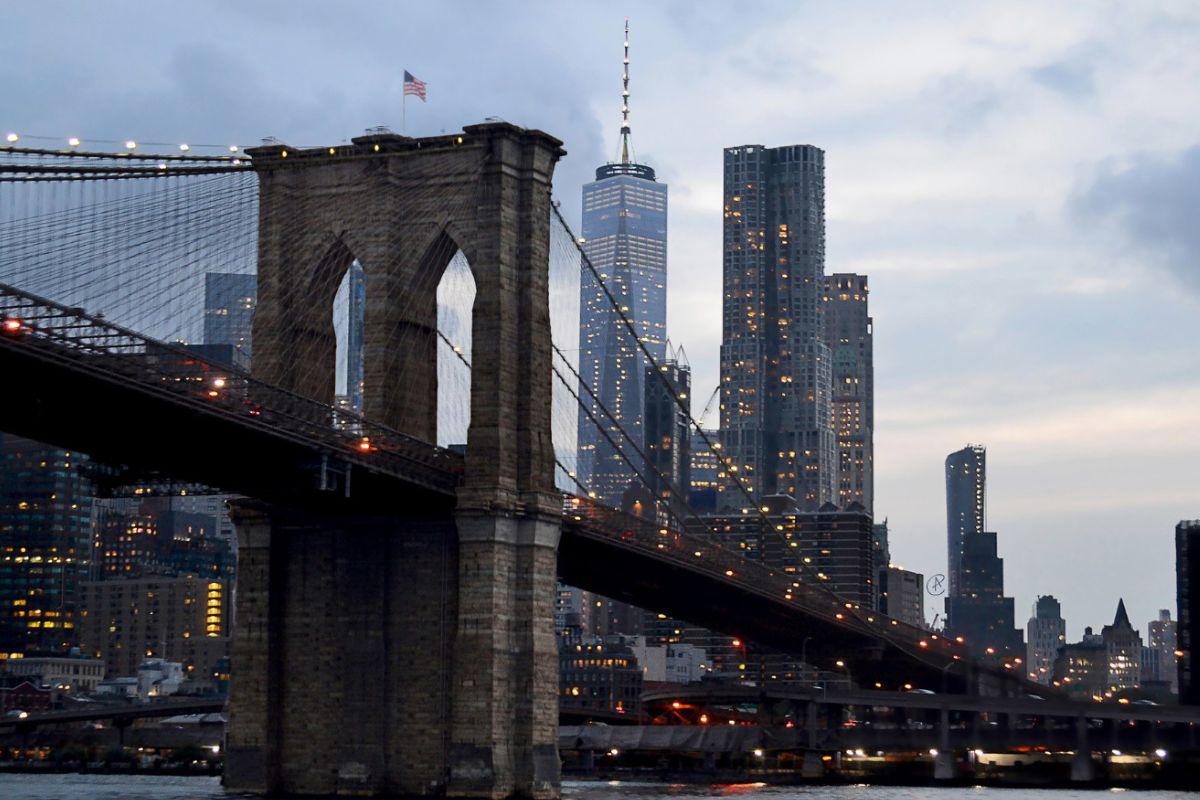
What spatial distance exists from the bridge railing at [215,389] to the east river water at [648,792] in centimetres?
1617

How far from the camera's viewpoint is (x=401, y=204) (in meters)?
77.3

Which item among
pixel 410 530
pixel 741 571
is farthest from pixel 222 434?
pixel 741 571

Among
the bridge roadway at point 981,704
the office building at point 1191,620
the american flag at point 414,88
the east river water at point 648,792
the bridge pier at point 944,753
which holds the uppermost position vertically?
the american flag at point 414,88

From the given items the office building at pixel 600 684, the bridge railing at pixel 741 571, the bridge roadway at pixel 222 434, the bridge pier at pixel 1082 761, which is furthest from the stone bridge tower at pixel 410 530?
the office building at pixel 600 684

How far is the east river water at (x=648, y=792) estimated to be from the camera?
296 feet

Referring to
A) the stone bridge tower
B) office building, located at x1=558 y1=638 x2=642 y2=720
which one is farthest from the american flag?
office building, located at x1=558 y1=638 x2=642 y2=720

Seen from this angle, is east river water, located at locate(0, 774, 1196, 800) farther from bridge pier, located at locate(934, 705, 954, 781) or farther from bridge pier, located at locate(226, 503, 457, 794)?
bridge pier, located at locate(934, 705, 954, 781)

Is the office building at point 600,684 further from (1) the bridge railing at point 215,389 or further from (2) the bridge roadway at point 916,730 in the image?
(1) the bridge railing at point 215,389

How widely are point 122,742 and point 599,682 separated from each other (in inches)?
1879

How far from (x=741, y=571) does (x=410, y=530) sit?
1331 inches

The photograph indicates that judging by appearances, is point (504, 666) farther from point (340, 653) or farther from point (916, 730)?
point (916, 730)

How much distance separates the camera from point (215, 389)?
62875mm

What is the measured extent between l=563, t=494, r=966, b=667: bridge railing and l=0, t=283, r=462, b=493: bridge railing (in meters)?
9.83

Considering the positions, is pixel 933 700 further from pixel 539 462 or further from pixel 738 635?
pixel 539 462
